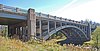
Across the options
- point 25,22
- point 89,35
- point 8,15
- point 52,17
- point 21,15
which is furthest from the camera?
point 89,35

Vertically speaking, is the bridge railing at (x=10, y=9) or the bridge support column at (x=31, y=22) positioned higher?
the bridge railing at (x=10, y=9)

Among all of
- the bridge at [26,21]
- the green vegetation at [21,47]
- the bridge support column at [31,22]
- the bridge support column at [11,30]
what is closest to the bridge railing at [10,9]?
the bridge at [26,21]

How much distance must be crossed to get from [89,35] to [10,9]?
150 feet

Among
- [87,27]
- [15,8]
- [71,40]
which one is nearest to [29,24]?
[15,8]

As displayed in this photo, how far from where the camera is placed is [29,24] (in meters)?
26.2

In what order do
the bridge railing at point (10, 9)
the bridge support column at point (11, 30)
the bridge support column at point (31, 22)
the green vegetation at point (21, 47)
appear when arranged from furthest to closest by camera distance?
the bridge support column at point (11, 30) → the bridge support column at point (31, 22) → the bridge railing at point (10, 9) → the green vegetation at point (21, 47)

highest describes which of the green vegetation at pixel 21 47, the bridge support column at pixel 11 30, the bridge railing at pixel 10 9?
the bridge railing at pixel 10 9

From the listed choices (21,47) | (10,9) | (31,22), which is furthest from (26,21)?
(21,47)

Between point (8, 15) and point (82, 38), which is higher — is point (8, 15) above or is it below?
above

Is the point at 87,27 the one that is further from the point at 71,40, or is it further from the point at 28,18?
the point at 28,18

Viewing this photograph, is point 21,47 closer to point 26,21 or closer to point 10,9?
point 10,9

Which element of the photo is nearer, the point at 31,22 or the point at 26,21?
the point at 31,22

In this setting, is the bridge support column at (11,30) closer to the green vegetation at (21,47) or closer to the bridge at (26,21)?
the bridge at (26,21)

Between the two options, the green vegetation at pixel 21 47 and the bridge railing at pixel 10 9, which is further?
the bridge railing at pixel 10 9
